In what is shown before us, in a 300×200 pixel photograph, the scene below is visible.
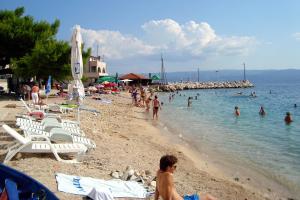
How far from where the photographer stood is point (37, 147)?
8.60 metres

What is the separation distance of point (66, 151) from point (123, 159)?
2058 mm

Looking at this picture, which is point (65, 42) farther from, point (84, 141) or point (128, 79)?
point (128, 79)

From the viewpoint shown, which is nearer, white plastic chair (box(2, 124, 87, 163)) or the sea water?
white plastic chair (box(2, 124, 87, 163))

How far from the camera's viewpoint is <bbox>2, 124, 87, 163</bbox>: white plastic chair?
27.4 ft

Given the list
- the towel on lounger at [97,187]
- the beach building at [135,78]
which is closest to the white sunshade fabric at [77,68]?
the towel on lounger at [97,187]

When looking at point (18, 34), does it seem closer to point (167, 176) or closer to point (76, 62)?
point (76, 62)

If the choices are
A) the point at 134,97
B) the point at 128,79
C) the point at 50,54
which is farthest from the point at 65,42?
the point at 128,79

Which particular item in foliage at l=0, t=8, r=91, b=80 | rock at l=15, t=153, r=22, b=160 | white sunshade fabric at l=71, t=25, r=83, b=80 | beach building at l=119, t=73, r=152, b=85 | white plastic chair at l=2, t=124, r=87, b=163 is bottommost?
rock at l=15, t=153, r=22, b=160

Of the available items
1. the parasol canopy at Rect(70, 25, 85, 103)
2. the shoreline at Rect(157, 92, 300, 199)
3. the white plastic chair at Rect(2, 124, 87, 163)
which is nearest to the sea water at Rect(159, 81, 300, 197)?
the shoreline at Rect(157, 92, 300, 199)

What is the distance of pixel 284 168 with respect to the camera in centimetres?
1302

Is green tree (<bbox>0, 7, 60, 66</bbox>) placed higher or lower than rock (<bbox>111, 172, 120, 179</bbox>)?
higher

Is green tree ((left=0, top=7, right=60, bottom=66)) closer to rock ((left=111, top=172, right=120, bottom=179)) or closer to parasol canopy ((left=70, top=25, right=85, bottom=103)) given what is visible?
parasol canopy ((left=70, top=25, right=85, bottom=103))

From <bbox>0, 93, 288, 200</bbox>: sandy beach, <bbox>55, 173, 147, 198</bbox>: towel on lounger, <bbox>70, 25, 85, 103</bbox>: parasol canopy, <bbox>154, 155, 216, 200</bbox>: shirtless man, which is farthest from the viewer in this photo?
<bbox>70, 25, 85, 103</bbox>: parasol canopy

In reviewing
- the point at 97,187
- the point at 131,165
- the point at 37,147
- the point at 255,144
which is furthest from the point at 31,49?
the point at 97,187
